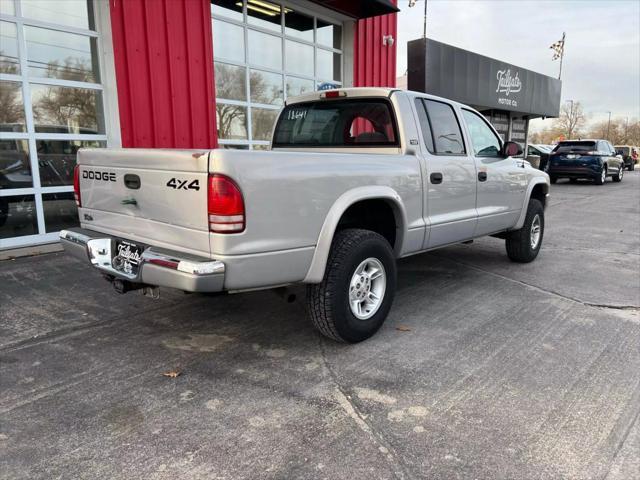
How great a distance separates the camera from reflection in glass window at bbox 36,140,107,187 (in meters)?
6.66

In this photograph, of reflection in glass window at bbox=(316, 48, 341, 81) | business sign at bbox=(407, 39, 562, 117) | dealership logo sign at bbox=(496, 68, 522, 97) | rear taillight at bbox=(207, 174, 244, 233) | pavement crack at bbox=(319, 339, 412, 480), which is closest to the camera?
pavement crack at bbox=(319, 339, 412, 480)

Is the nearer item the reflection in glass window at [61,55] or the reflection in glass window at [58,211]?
the reflection in glass window at [61,55]

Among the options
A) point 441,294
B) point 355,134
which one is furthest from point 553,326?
point 355,134

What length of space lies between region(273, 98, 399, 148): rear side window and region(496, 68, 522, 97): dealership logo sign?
16588 mm

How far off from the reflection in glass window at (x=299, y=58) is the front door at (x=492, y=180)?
561 cm

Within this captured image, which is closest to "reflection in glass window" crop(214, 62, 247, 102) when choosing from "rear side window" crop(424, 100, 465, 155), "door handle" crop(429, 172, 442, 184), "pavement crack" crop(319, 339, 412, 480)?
"rear side window" crop(424, 100, 465, 155)

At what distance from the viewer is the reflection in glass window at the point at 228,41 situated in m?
8.42

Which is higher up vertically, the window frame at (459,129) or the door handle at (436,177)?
the window frame at (459,129)

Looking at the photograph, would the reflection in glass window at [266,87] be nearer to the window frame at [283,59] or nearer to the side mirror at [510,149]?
the window frame at [283,59]

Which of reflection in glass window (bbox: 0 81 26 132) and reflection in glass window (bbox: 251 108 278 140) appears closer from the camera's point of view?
reflection in glass window (bbox: 0 81 26 132)

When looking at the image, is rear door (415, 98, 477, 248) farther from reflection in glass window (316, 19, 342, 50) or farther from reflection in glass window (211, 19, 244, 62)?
reflection in glass window (316, 19, 342, 50)

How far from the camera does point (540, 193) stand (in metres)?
6.45

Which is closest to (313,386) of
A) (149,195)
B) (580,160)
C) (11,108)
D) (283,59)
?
(149,195)

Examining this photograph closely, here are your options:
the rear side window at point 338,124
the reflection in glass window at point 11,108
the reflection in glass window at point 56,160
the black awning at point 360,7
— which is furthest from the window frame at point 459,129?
the black awning at point 360,7
